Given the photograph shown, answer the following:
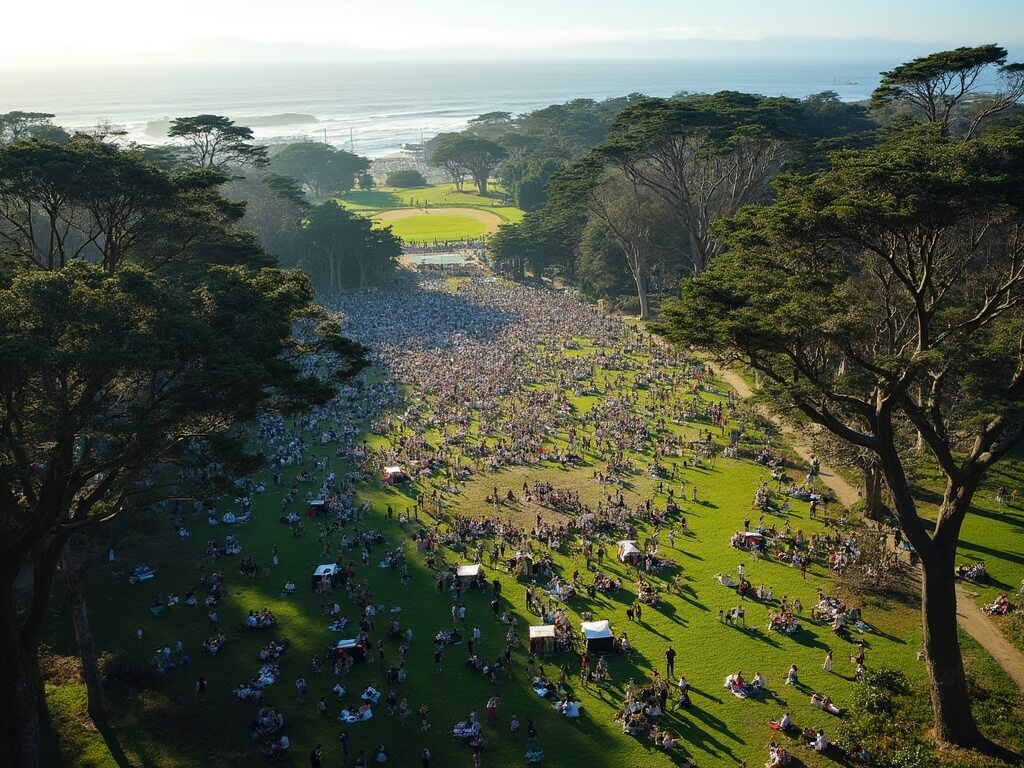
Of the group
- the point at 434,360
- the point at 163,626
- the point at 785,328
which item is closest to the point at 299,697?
the point at 163,626

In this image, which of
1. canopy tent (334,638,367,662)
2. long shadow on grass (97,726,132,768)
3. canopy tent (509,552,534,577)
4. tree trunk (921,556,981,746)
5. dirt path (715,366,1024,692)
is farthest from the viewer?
canopy tent (509,552,534,577)

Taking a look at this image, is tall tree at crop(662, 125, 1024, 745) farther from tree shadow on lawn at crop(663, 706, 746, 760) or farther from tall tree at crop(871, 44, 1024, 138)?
tall tree at crop(871, 44, 1024, 138)

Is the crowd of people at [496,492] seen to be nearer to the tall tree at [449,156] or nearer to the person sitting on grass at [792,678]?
the person sitting on grass at [792,678]

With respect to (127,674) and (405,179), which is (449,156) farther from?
(127,674)

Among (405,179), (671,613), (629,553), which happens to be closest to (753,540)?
(629,553)

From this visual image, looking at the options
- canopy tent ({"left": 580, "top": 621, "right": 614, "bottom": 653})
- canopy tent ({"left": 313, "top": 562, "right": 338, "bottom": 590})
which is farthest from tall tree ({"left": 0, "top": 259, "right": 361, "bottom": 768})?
canopy tent ({"left": 580, "top": 621, "right": 614, "bottom": 653})

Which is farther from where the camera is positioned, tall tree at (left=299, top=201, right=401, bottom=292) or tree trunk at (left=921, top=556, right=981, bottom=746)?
tall tree at (left=299, top=201, right=401, bottom=292)
